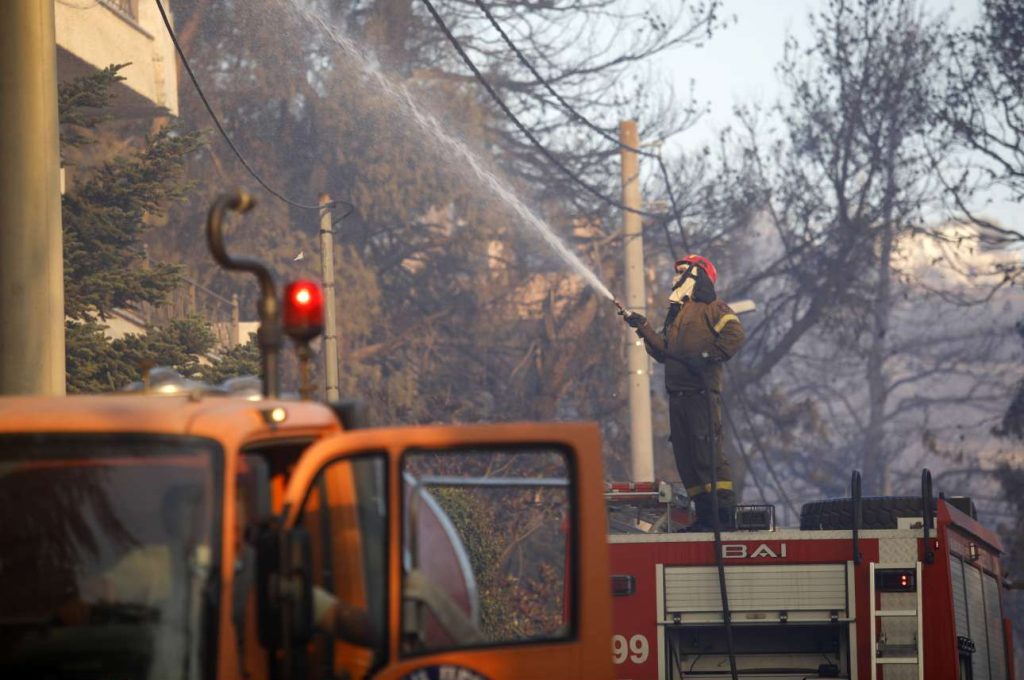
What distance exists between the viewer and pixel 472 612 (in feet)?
14.9

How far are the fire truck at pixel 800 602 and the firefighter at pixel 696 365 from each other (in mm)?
1262

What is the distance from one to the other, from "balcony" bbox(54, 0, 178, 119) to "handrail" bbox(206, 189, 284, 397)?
15.3 m

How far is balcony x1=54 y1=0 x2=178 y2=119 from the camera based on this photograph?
794 inches

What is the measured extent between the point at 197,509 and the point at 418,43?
25695 millimetres

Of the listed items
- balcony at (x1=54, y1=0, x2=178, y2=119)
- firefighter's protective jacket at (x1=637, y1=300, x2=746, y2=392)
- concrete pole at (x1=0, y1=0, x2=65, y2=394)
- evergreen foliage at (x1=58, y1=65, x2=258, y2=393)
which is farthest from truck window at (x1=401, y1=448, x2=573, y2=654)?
balcony at (x1=54, y1=0, x2=178, y2=119)

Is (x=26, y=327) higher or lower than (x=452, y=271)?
lower

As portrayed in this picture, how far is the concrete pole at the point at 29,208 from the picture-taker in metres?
7.66

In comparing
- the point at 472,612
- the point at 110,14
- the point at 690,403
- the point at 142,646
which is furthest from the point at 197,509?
the point at 110,14

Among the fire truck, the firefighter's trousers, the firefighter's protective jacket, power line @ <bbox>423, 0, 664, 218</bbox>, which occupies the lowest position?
the fire truck

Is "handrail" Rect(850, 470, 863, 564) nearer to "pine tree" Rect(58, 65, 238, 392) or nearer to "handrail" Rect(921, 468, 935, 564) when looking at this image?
"handrail" Rect(921, 468, 935, 564)

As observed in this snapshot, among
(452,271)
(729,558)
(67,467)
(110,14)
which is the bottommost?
(729,558)

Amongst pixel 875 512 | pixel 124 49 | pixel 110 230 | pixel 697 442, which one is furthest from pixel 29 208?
pixel 124 49

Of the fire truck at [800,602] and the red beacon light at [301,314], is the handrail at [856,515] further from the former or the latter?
the red beacon light at [301,314]

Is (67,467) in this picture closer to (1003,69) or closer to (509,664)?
(509,664)
